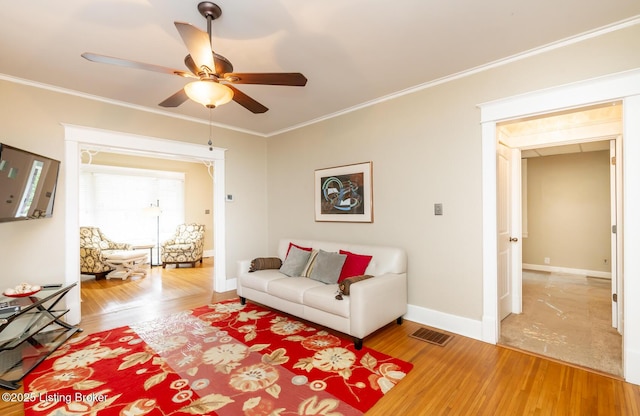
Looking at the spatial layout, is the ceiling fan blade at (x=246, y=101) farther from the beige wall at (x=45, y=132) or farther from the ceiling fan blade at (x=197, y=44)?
the beige wall at (x=45, y=132)

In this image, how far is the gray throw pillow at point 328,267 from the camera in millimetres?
3399

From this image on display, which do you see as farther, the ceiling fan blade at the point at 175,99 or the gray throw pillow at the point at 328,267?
the gray throw pillow at the point at 328,267

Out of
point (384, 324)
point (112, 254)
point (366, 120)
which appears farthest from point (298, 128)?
point (112, 254)

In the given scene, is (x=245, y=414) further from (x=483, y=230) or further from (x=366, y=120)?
(x=366, y=120)

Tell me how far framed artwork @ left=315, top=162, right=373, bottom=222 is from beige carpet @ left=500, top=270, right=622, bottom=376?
2067 mm

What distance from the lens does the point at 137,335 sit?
306 centimetres

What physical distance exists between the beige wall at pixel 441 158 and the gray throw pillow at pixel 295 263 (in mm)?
654

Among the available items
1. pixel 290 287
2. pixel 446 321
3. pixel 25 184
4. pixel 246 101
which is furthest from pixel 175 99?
pixel 446 321

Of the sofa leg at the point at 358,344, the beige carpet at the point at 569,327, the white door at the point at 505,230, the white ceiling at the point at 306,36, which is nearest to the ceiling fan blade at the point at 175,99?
the white ceiling at the point at 306,36

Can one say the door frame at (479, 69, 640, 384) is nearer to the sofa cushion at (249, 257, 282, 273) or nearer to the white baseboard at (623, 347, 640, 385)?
the white baseboard at (623, 347, 640, 385)

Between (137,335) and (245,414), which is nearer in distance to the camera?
(245,414)

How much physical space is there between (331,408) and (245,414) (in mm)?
553

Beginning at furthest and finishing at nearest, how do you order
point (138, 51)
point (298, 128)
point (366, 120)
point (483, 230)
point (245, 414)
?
point (298, 128) < point (366, 120) < point (483, 230) < point (138, 51) < point (245, 414)

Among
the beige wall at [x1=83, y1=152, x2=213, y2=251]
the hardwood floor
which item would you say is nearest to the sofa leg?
the hardwood floor
